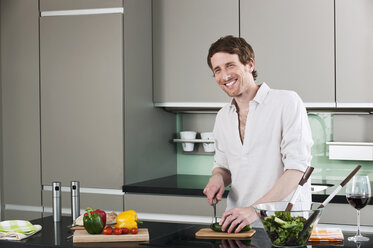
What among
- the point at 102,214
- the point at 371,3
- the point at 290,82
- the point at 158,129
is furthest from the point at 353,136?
the point at 102,214

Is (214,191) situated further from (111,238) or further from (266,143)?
(111,238)

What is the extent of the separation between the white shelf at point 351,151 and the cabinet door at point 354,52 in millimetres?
335

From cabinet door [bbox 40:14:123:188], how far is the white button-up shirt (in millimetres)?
1197

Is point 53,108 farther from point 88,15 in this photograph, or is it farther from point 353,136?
point 353,136

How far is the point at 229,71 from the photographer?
2566 mm

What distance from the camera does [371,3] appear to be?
3.50 metres

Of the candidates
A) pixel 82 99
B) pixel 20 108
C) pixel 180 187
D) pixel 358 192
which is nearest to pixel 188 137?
pixel 180 187

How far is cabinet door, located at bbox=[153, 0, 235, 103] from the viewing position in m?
3.88

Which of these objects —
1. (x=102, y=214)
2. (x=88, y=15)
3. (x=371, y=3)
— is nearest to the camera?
(x=102, y=214)

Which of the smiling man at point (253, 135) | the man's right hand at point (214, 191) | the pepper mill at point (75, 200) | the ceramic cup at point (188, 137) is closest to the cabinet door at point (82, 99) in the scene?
the ceramic cup at point (188, 137)

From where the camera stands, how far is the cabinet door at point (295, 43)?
362 cm

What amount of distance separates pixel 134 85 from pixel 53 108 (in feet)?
1.86

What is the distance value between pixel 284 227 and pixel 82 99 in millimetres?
2227

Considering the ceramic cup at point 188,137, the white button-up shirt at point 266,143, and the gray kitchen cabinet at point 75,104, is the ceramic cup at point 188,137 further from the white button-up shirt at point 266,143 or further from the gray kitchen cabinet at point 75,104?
the white button-up shirt at point 266,143
